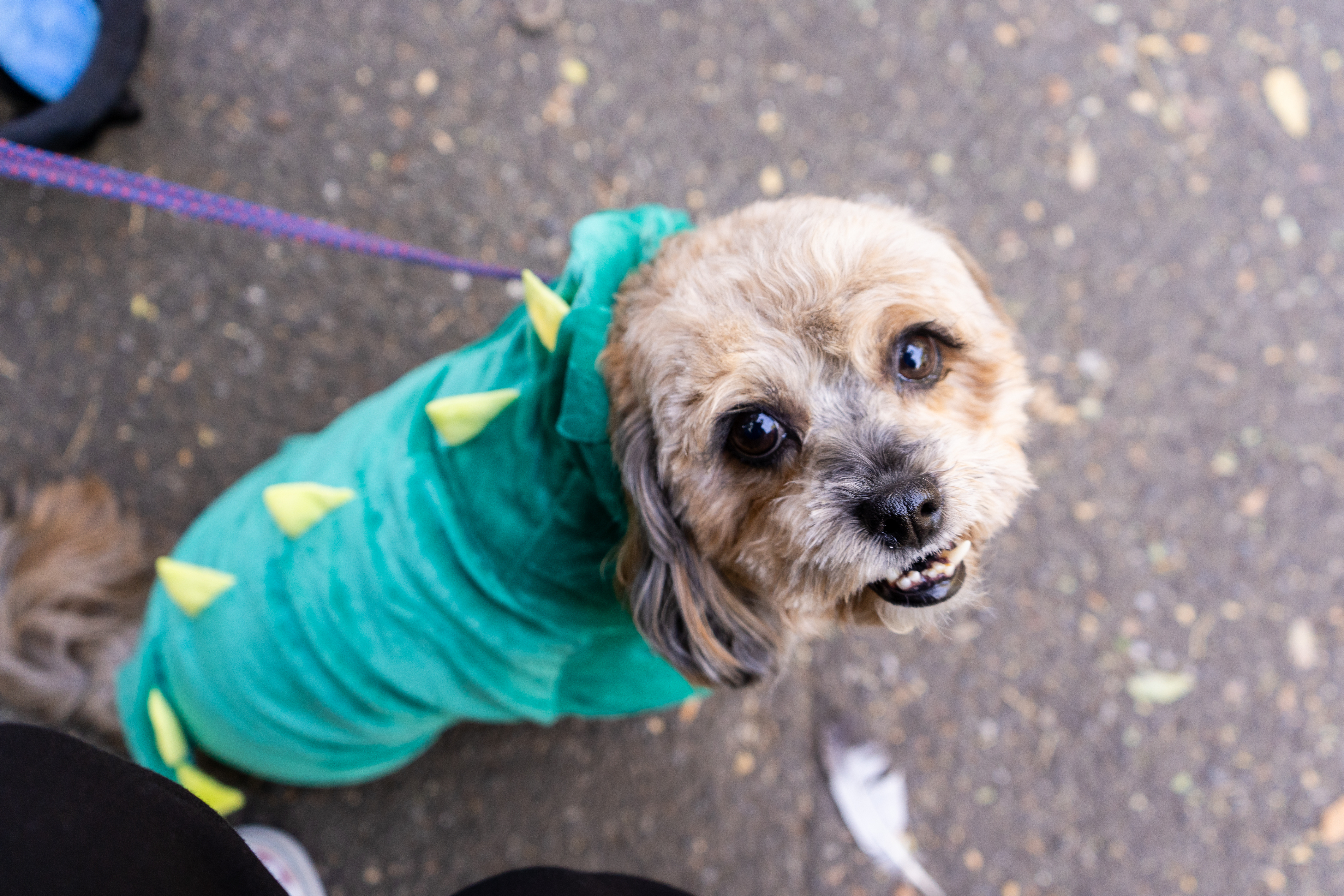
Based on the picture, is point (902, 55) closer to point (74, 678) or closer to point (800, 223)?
point (800, 223)

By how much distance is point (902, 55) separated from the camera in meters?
3.53

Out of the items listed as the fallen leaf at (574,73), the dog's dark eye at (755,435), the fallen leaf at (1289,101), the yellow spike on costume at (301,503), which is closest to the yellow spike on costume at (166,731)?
the yellow spike on costume at (301,503)

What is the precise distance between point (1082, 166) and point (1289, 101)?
1019 mm

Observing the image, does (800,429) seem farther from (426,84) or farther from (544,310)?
(426,84)

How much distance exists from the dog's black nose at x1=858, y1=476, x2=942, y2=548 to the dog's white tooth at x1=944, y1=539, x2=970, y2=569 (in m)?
0.19

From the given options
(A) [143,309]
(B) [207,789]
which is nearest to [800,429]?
(B) [207,789]

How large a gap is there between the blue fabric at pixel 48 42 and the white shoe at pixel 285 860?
9.58 ft

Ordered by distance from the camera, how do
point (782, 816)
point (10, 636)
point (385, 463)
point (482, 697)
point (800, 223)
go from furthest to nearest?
point (782, 816)
point (10, 636)
point (482, 697)
point (385, 463)
point (800, 223)

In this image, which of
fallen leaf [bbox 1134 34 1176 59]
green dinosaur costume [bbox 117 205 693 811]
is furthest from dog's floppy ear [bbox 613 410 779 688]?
fallen leaf [bbox 1134 34 1176 59]

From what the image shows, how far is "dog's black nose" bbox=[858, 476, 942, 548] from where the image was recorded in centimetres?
168

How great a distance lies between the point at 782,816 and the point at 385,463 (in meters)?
2.11

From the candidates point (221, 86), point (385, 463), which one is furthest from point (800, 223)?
point (221, 86)

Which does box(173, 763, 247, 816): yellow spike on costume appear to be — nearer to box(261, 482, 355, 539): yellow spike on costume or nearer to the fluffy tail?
the fluffy tail

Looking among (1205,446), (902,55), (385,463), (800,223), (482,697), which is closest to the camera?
(800,223)
